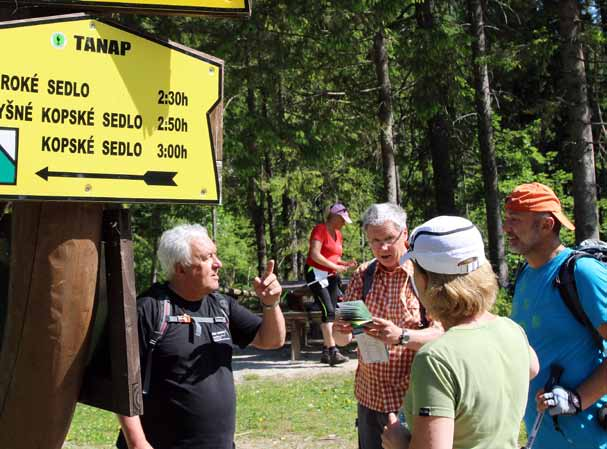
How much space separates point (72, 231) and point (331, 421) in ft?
17.8

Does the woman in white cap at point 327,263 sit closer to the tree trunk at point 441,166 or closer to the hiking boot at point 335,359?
the hiking boot at point 335,359

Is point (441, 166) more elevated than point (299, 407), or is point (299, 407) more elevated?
point (441, 166)

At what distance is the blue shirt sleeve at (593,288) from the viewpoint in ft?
10.8

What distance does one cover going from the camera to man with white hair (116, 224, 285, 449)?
3549 mm

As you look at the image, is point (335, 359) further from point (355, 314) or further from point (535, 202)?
point (535, 202)

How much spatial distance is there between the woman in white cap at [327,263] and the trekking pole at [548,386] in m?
6.38

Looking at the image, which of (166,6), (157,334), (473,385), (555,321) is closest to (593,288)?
(555,321)

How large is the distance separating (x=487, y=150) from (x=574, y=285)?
13158 mm

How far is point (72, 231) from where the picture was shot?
244cm

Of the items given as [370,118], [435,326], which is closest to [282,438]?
[435,326]

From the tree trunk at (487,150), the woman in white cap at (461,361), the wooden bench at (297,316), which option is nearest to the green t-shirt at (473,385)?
the woman in white cap at (461,361)

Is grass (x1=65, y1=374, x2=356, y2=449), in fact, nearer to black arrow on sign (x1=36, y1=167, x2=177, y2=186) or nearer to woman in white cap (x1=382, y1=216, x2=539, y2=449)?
woman in white cap (x1=382, y1=216, x2=539, y2=449)

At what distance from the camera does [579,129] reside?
41.5ft

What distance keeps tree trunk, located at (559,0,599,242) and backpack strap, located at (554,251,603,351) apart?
9.65m
